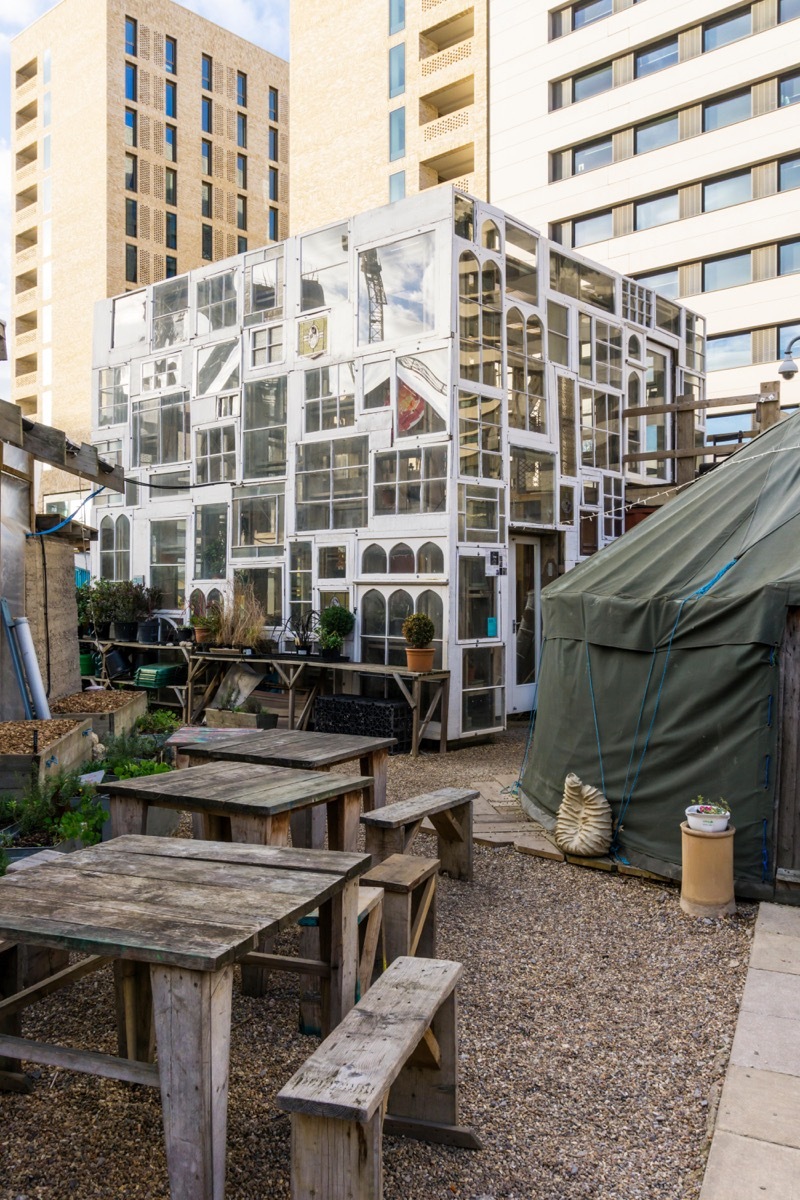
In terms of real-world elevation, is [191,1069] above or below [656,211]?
below

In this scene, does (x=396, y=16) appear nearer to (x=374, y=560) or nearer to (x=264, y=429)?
(x=264, y=429)

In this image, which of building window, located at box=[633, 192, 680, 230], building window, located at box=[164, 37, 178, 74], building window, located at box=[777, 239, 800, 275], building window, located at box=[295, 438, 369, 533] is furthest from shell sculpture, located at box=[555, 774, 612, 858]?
building window, located at box=[164, 37, 178, 74]

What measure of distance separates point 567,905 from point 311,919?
2065 mm

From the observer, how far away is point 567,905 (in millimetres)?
5156

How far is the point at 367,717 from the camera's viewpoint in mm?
10242

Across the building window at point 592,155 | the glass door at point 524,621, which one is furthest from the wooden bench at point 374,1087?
the building window at point 592,155

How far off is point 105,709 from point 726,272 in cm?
2209

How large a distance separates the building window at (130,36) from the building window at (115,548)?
27.6 meters

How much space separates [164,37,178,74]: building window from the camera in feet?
117

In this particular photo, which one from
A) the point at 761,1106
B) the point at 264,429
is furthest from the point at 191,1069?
the point at 264,429

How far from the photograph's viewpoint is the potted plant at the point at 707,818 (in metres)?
4.90

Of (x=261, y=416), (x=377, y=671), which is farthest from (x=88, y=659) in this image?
(x=377, y=671)

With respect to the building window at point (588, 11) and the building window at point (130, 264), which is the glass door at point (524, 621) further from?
the building window at point (130, 264)

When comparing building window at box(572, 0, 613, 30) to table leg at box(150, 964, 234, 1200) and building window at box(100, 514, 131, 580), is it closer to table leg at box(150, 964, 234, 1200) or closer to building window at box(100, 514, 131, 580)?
building window at box(100, 514, 131, 580)
